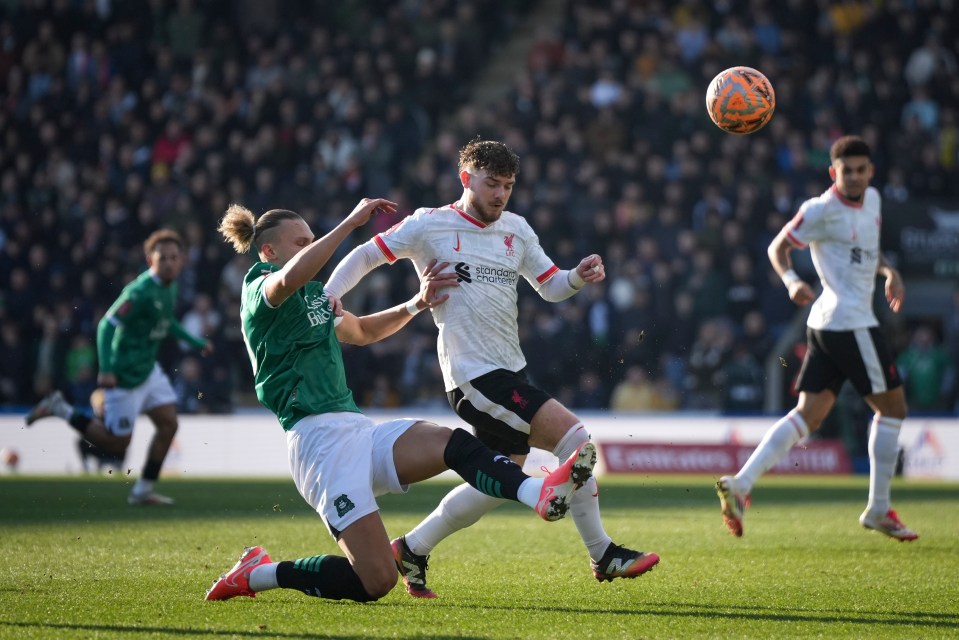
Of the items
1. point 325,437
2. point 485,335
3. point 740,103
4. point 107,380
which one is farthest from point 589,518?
point 107,380

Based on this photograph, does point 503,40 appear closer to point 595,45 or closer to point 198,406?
point 595,45

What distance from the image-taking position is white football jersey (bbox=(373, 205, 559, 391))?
679cm

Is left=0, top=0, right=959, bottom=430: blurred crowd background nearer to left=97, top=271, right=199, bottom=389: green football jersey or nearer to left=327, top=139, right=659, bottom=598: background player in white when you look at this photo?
left=97, top=271, right=199, bottom=389: green football jersey

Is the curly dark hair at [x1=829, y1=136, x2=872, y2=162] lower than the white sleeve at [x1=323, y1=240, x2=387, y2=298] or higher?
higher

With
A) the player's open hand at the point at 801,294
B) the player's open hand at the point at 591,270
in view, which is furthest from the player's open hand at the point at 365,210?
the player's open hand at the point at 801,294

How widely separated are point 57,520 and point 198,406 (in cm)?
679

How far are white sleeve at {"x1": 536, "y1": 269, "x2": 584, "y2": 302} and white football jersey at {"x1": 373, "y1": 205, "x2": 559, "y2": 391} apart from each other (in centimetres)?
20

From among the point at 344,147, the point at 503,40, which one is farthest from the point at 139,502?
the point at 503,40

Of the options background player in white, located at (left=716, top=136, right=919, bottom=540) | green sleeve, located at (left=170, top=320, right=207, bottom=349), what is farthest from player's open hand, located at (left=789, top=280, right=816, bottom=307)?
green sleeve, located at (left=170, top=320, right=207, bottom=349)

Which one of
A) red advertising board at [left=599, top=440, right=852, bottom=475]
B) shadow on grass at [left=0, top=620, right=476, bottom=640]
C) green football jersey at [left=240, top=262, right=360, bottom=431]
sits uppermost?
green football jersey at [left=240, top=262, right=360, bottom=431]

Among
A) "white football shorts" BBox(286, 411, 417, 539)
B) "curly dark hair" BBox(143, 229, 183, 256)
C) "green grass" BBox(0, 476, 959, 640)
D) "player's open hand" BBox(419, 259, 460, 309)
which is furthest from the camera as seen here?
"curly dark hair" BBox(143, 229, 183, 256)

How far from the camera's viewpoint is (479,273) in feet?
22.6

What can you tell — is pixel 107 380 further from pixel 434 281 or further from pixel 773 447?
pixel 434 281

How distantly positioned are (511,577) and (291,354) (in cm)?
194
